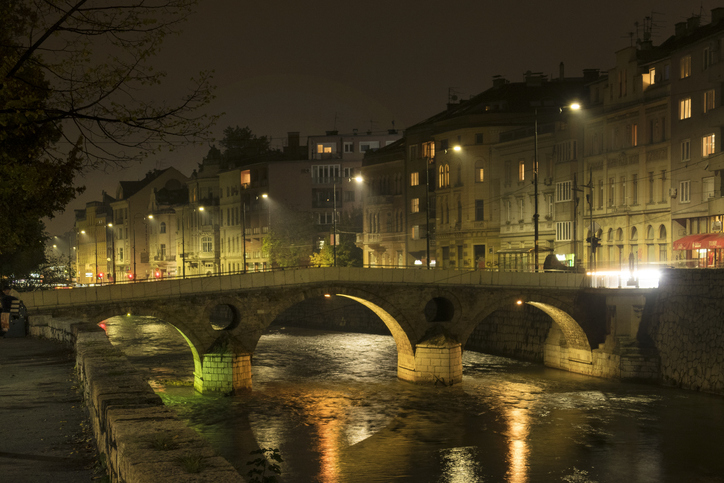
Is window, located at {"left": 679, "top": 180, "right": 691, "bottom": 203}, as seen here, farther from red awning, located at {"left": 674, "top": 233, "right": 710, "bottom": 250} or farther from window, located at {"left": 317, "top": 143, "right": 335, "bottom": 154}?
window, located at {"left": 317, "top": 143, "right": 335, "bottom": 154}

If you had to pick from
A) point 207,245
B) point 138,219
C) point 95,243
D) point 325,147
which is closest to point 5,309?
point 325,147

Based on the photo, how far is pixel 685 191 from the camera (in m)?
49.6

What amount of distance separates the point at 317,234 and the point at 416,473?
61402 mm

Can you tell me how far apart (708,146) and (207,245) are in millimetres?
69460

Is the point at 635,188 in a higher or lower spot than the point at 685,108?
lower

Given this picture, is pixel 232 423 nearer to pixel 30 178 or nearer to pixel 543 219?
pixel 30 178

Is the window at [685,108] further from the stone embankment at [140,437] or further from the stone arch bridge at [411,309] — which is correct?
the stone embankment at [140,437]

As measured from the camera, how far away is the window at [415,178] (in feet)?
246

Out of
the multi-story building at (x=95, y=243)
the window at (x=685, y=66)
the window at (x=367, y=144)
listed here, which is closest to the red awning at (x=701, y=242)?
the window at (x=685, y=66)

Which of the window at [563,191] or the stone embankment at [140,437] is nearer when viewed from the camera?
the stone embankment at [140,437]

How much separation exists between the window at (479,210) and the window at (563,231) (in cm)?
903

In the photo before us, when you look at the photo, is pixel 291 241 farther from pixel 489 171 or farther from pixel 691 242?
pixel 691 242

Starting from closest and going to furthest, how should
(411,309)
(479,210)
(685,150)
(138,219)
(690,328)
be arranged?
(690,328), (411,309), (685,150), (479,210), (138,219)

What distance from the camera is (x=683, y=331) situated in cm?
4103
